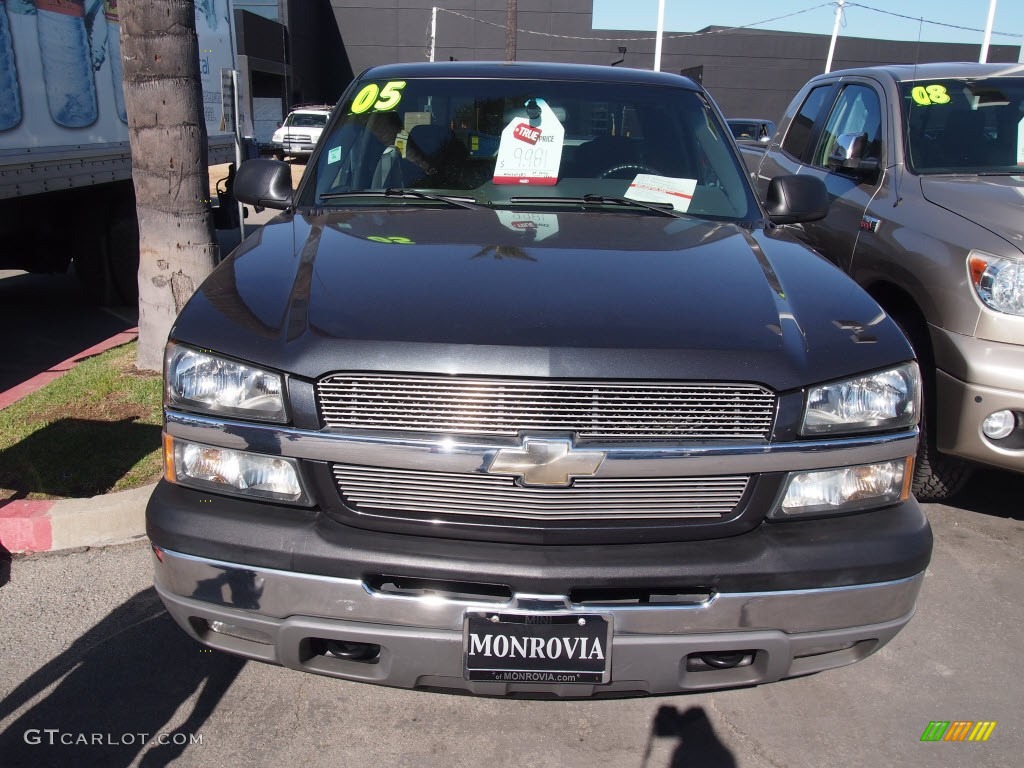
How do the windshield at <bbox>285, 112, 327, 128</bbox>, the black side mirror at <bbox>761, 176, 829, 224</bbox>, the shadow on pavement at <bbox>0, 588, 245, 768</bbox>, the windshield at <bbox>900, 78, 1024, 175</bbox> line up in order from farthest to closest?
the windshield at <bbox>285, 112, 327, 128</bbox>
the windshield at <bbox>900, 78, 1024, 175</bbox>
the black side mirror at <bbox>761, 176, 829, 224</bbox>
the shadow on pavement at <bbox>0, 588, 245, 768</bbox>

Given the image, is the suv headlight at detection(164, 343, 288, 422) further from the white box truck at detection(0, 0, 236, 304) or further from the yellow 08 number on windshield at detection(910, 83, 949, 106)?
the yellow 08 number on windshield at detection(910, 83, 949, 106)

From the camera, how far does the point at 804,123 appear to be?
6203mm

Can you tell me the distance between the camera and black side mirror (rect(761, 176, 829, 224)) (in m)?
3.63

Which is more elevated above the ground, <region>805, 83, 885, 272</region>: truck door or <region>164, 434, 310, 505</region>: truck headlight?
<region>805, 83, 885, 272</region>: truck door

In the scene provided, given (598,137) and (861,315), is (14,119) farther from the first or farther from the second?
(861,315)

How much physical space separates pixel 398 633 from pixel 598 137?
2.34m

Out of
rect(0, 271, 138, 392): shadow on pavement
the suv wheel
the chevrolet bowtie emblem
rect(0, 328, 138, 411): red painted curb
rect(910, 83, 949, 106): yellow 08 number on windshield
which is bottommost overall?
rect(0, 271, 138, 392): shadow on pavement

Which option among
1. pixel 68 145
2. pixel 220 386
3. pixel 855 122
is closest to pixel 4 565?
pixel 220 386

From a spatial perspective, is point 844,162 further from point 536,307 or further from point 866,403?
point 536,307

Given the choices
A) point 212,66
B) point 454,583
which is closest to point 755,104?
point 212,66

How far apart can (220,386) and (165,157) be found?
341 centimetres

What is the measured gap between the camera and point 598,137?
3730mm

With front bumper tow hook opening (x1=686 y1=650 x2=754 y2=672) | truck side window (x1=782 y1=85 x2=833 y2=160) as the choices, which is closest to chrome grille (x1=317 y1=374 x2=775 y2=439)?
front bumper tow hook opening (x1=686 y1=650 x2=754 y2=672)

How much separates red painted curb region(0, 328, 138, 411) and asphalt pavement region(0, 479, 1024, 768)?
8.06 ft
